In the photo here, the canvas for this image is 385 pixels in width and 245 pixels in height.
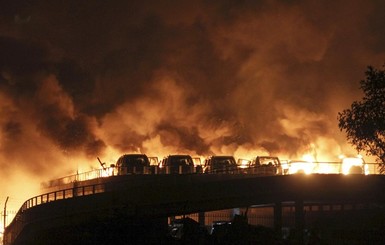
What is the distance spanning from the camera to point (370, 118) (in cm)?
5322

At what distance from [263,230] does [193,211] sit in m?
13.8

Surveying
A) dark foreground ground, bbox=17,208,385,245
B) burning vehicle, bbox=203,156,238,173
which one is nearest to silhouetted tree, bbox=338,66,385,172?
burning vehicle, bbox=203,156,238,173

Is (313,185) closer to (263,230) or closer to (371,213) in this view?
(371,213)

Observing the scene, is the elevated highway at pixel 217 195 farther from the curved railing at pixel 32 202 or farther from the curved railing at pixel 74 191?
the curved railing at pixel 74 191

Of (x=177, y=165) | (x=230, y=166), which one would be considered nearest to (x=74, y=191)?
(x=230, y=166)

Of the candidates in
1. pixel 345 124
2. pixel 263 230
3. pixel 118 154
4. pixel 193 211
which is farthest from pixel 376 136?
pixel 118 154

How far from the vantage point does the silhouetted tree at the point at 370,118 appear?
52.1 metres

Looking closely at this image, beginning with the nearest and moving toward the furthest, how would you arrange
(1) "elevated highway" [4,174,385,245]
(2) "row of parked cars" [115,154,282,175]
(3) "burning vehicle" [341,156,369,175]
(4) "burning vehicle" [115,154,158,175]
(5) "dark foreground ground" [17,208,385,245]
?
1. (5) "dark foreground ground" [17,208,385,245]
2. (1) "elevated highway" [4,174,385,245]
3. (3) "burning vehicle" [341,156,369,175]
4. (2) "row of parked cars" [115,154,282,175]
5. (4) "burning vehicle" [115,154,158,175]

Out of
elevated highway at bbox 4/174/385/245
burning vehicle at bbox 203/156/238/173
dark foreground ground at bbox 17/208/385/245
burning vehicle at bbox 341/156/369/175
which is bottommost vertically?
dark foreground ground at bbox 17/208/385/245

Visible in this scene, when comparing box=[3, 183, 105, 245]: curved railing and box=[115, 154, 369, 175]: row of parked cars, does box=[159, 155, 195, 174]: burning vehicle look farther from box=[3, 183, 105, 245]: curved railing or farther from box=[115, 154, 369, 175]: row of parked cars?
box=[3, 183, 105, 245]: curved railing

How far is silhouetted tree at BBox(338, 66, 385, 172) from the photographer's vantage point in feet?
171

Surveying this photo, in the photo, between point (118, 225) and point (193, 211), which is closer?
point (118, 225)

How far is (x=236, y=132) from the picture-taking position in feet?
318

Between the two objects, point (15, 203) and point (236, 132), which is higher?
point (236, 132)
